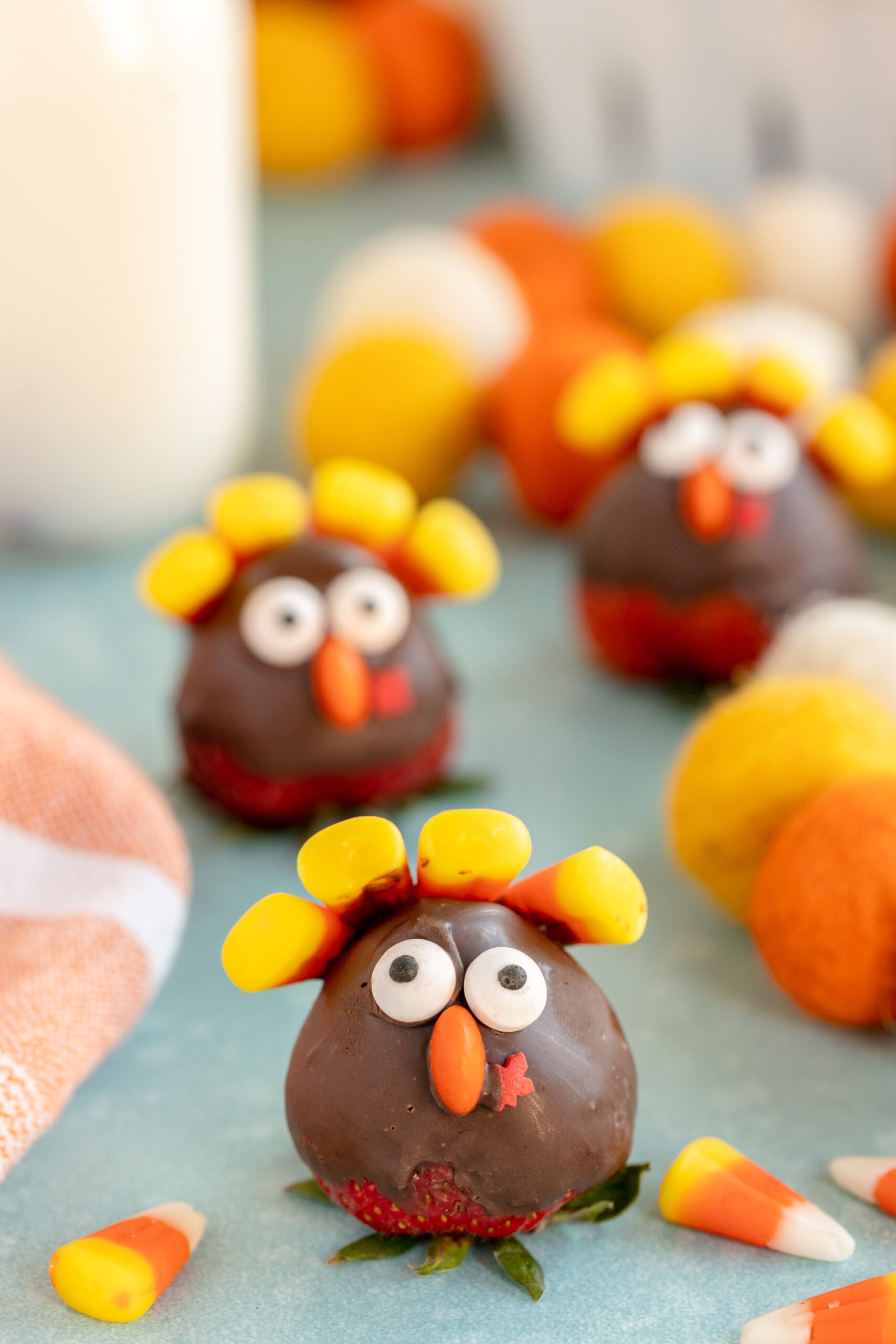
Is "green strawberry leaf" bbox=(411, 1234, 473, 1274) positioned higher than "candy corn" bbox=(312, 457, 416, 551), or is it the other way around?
"candy corn" bbox=(312, 457, 416, 551)

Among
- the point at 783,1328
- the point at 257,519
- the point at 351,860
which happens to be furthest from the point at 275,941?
the point at 257,519

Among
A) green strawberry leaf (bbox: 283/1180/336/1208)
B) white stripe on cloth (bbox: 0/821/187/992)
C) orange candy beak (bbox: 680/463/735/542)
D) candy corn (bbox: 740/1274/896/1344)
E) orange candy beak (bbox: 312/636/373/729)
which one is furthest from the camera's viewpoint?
orange candy beak (bbox: 680/463/735/542)

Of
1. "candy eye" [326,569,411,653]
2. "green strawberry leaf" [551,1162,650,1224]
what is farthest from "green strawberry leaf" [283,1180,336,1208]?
"candy eye" [326,569,411,653]

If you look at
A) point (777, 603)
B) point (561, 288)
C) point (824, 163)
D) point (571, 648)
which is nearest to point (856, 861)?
point (777, 603)

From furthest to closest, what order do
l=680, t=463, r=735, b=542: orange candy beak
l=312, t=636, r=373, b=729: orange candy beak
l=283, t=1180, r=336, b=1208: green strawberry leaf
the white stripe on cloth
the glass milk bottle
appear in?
the glass milk bottle < l=680, t=463, r=735, b=542: orange candy beak < l=312, t=636, r=373, b=729: orange candy beak < the white stripe on cloth < l=283, t=1180, r=336, b=1208: green strawberry leaf

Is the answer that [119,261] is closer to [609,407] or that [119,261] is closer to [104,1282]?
[609,407]

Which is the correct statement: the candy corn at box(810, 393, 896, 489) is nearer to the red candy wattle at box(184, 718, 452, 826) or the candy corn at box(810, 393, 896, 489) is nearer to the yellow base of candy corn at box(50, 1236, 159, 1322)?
the red candy wattle at box(184, 718, 452, 826)

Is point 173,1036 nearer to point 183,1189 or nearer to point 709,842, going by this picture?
point 183,1189
